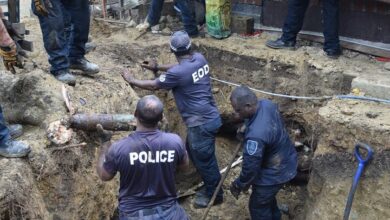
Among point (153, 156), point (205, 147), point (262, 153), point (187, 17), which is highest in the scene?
point (187, 17)

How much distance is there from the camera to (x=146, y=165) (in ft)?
13.1

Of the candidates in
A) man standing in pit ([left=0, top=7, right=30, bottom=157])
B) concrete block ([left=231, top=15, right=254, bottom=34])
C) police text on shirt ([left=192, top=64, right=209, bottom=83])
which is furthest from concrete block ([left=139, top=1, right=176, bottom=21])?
man standing in pit ([left=0, top=7, right=30, bottom=157])

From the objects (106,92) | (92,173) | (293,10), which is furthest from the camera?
(293,10)

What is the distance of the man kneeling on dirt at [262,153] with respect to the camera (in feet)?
17.6

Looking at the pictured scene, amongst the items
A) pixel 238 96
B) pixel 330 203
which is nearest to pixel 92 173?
pixel 238 96

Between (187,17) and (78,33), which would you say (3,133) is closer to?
(78,33)

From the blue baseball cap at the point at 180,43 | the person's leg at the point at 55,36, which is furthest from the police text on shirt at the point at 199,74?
the person's leg at the point at 55,36

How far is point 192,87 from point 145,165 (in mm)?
2259

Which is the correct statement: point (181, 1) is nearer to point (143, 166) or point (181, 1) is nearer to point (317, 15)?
point (317, 15)

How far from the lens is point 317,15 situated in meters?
7.61

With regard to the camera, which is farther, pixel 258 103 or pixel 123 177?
pixel 258 103

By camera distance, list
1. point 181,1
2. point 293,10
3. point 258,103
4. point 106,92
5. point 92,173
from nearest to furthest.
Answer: point 92,173 → point 258,103 → point 106,92 → point 293,10 → point 181,1

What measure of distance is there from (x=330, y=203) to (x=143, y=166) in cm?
273

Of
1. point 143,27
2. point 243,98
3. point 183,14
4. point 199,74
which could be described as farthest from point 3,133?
point 143,27
